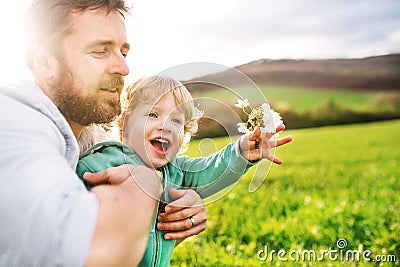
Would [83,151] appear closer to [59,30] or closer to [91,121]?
[91,121]

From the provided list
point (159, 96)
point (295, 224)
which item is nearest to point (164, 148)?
point (159, 96)

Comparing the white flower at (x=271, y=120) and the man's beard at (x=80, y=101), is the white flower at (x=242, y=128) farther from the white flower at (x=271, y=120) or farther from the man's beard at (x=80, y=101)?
the man's beard at (x=80, y=101)

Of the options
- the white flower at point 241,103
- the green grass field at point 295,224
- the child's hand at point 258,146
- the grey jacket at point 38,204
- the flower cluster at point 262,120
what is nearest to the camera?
the grey jacket at point 38,204

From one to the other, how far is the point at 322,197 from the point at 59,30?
4433 mm

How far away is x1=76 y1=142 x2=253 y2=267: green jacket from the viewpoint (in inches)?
83.6

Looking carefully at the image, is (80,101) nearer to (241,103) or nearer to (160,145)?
(160,145)

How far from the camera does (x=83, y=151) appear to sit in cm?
237

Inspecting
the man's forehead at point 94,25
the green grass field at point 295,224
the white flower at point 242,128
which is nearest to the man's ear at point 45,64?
the man's forehead at point 94,25

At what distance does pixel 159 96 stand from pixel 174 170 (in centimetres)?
38

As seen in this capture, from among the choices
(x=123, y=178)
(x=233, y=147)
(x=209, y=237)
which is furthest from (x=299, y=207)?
(x=123, y=178)

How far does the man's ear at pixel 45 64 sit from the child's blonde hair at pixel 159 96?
33cm

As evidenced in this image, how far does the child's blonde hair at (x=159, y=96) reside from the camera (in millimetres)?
1987

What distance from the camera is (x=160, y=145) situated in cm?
217

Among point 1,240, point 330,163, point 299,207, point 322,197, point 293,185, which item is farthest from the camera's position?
point 330,163
